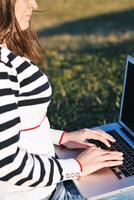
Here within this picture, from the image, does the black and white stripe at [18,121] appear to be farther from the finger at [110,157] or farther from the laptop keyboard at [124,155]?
the laptop keyboard at [124,155]

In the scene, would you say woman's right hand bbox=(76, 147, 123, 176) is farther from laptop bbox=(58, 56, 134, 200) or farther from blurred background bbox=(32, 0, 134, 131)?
blurred background bbox=(32, 0, 134, 131)

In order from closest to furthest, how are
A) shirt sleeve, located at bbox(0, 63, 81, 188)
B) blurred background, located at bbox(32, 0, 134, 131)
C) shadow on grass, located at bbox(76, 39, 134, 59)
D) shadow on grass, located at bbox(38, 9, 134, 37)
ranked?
shirt sleeve, located at bbox(0, 63, 81, 188), blurred background, located at bbox(32, 0, 134, 131), shadow on grass, located at bbox(76, 39, 134, 59), shadow on grass, located at bbox(38, 9, 134, 37)

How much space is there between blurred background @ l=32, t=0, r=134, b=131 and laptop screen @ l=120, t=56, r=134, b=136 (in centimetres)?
75

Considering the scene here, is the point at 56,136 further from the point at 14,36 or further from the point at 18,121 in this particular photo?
the point at 18,121

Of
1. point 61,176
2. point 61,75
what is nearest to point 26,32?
point 61,176

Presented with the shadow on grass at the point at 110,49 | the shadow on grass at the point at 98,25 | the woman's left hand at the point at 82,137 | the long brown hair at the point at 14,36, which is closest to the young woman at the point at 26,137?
the long brown hair at the point at 14,36

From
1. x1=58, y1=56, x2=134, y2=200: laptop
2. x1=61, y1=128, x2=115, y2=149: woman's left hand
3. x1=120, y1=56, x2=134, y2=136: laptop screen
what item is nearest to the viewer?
x1=58, y1=56, x2=134, y2=200: laptop

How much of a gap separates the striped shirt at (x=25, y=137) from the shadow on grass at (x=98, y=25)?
10.9 metres

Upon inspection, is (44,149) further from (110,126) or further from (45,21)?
(45,21)

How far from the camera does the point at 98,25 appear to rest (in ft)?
51.2

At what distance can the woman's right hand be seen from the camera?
349 centimetres

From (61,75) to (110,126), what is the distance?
483 cm

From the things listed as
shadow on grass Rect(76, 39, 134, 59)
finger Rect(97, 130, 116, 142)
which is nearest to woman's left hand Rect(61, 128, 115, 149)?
finger Rect(97, 130, 116, 142)

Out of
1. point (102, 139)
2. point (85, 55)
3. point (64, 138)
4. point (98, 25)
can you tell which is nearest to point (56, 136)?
point (64, 138)
